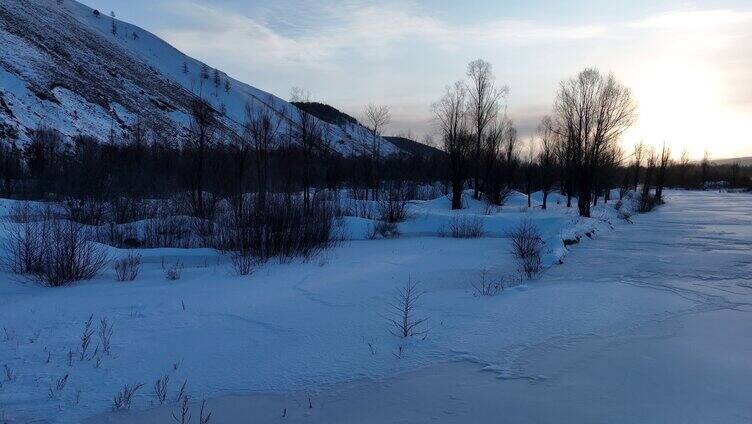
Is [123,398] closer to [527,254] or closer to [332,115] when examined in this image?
[527,254]

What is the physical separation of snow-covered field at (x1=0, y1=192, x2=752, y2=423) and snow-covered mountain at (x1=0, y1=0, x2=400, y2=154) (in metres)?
18.0

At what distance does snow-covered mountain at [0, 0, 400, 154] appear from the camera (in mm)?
49469

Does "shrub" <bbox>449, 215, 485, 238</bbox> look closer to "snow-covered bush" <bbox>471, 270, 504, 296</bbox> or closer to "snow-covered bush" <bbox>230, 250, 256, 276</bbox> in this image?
"snow-covered bush" <bbox>471, 270, 504, 296</bbox>

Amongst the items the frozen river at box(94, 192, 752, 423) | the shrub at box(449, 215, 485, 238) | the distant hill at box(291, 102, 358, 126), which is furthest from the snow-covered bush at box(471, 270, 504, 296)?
the distant hill at box(291, 102, 358, 126)

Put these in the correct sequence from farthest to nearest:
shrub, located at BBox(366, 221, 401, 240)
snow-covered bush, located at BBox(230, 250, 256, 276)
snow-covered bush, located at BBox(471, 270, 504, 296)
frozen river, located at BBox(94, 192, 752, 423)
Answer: shrub, located at BBox(366, 221, 401, 240), snow-covered bush, located at BBox(230, 250, 256, 276), snow-covered bush, located at BBox(471, 270, 504, 296), frozen river, located at BBox(94, 192, 752, 423)

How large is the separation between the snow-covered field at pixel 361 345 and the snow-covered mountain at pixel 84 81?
1797 centimetres

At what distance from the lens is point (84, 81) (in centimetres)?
6500

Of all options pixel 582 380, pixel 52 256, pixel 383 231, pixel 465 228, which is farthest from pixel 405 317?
pixel 465 228

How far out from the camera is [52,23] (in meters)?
80.1

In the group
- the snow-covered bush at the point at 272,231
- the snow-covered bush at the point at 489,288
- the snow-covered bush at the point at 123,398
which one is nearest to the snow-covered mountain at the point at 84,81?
the snow-covered bush at the point at 272,231

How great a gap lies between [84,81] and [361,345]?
2885 inches

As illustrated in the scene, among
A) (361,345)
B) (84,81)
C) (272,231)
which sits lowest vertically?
(361,345)

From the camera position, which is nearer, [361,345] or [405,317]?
[361,345]

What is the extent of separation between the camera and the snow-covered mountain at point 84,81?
49.5 m
